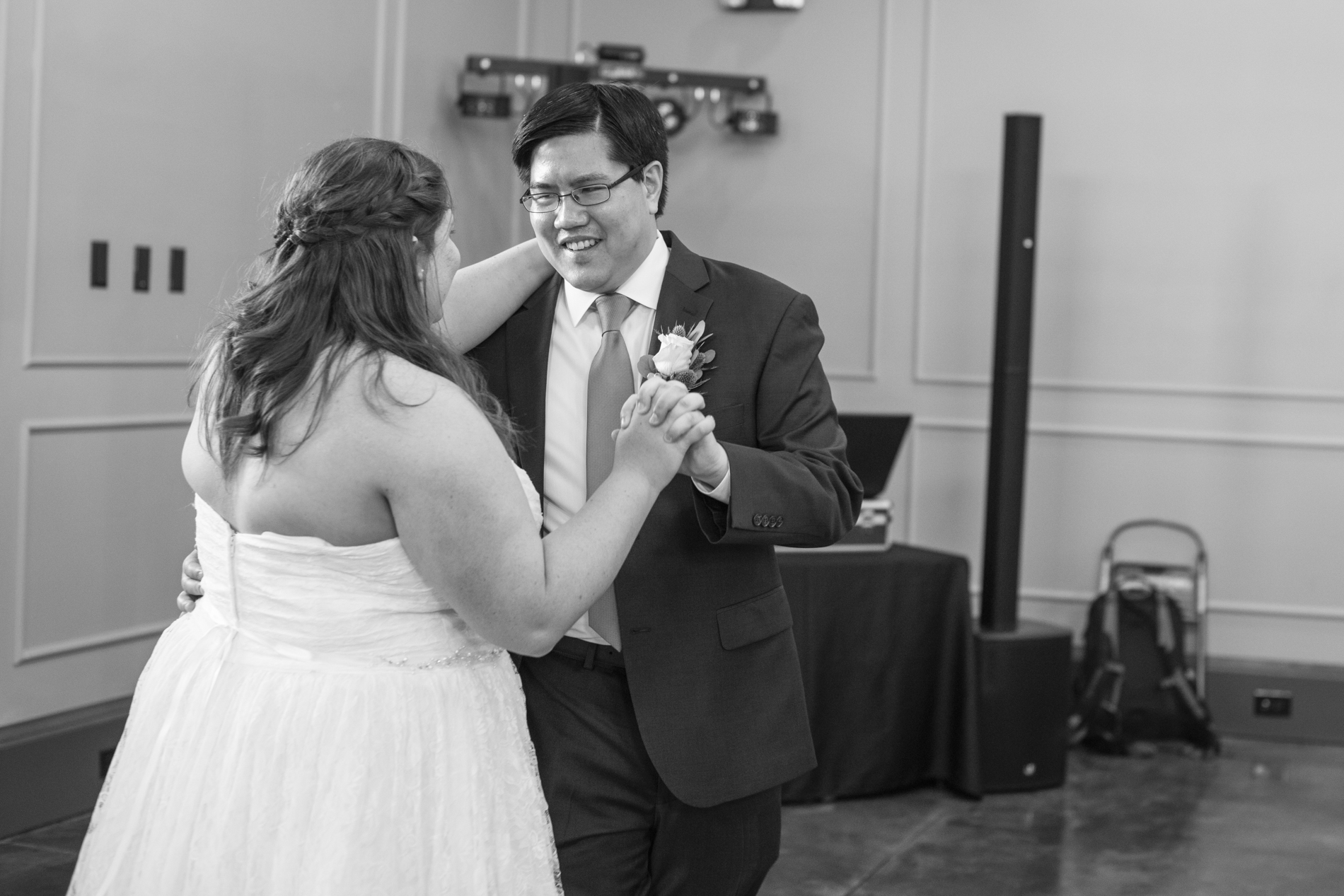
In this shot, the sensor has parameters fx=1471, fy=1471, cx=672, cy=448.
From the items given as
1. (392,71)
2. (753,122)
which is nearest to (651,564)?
(392,71)

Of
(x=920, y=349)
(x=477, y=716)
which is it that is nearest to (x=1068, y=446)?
(x=920, y=349)

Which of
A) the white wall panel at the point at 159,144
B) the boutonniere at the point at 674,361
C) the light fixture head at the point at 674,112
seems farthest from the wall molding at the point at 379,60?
the boutonniere at the point at 674,361

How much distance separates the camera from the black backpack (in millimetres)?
5391

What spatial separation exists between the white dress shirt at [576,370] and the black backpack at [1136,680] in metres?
3.69

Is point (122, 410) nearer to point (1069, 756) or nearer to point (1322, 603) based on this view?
point (1069, 756)

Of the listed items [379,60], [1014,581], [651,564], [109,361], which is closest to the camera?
[651,564]

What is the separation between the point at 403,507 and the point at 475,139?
4762mm

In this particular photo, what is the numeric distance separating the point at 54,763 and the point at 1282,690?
4299 mm

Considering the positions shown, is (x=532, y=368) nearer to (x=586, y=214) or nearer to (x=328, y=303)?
(x=586, y=214)

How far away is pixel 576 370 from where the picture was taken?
2.22 m

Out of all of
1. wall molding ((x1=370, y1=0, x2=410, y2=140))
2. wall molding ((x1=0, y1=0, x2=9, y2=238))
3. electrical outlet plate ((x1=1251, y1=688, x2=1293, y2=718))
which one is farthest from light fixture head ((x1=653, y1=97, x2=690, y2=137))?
electrical outlet plate ((x1=1251, y1=688, x2=1293, y2=718))

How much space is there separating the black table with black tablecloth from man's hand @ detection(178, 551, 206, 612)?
2.79 m

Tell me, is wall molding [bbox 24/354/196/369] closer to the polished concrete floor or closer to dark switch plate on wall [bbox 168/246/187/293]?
dark switch plate on wall [bbox 168/246/187/293]

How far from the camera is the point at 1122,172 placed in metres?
5.78
